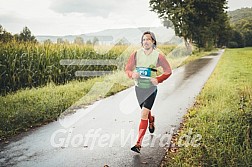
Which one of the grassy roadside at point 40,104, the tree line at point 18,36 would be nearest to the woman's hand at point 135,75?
the grassy roadside at point 40,104

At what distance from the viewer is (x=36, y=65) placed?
10.6m

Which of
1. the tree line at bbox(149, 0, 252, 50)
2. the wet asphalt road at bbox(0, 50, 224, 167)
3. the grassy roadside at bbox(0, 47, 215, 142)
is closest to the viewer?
the wet asphalt road at bbox(0, 50, 224, 167)

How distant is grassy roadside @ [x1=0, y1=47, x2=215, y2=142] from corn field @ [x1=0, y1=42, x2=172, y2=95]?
1.33 m

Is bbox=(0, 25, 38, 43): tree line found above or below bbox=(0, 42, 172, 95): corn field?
above

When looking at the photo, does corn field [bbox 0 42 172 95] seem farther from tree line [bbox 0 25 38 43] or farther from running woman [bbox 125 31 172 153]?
running woman [bbox 125 31 172 153]

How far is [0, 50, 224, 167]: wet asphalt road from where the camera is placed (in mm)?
4156

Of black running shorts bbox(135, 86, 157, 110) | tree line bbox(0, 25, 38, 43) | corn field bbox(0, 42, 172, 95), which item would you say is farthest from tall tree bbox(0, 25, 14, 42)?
black running shorts bbox(135, 86, 157, 110)

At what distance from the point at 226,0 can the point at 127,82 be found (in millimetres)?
29875

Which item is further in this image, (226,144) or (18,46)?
(18,46)

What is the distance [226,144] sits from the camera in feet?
14.4

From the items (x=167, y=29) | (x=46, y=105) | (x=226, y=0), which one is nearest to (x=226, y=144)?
(x=46, y=105)

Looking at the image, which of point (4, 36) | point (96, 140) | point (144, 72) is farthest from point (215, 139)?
point (4, 36)

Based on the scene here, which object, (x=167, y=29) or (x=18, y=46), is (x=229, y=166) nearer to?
(x=18, y=46)

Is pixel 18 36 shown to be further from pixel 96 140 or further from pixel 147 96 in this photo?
pixel 147 96
